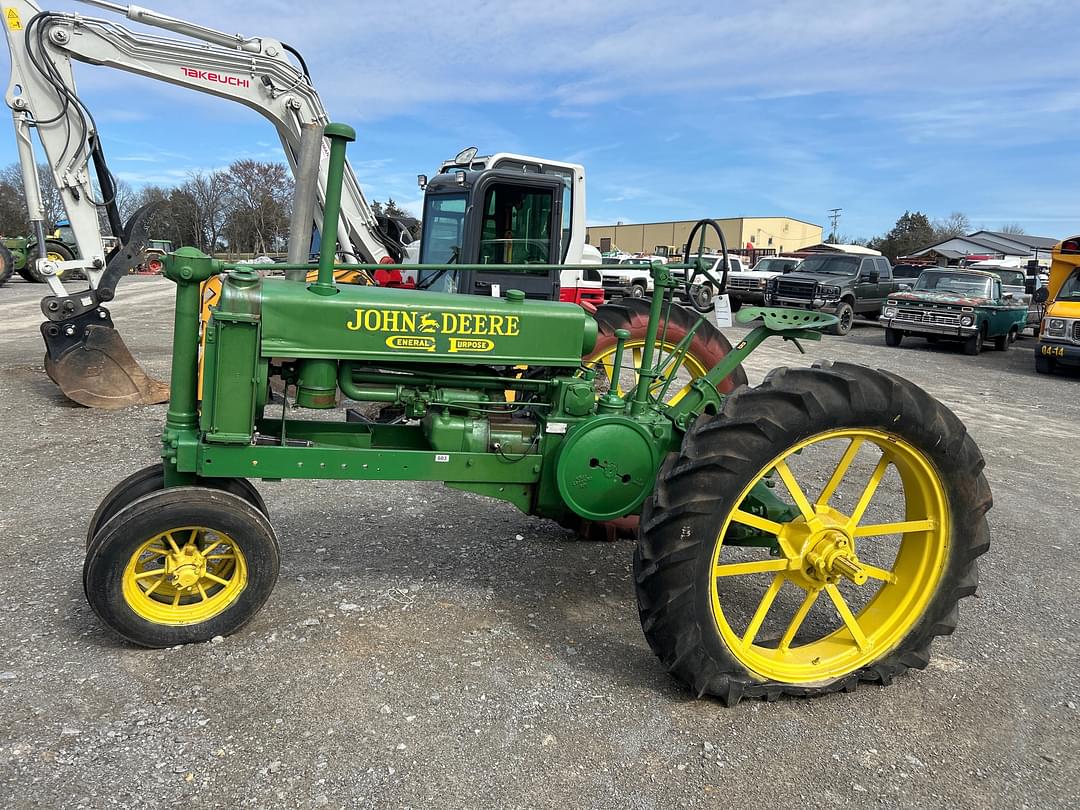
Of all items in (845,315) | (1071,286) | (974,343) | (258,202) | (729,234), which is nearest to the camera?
(1071,286)

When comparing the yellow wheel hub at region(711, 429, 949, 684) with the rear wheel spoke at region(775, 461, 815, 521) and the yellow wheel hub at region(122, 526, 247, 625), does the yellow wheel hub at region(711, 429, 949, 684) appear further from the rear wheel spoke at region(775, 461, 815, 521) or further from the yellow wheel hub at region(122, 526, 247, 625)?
the yellow wheel hub at region(122, 526, 247, 625)

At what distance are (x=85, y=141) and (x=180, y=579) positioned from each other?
6.13 meters

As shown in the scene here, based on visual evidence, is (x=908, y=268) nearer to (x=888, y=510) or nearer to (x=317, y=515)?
(x=888, y=510)

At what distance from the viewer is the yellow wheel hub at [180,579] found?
2.94 m

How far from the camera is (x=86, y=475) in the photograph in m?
5.20

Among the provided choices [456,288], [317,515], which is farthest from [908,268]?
[317,515]

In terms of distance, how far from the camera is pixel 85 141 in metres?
7.36

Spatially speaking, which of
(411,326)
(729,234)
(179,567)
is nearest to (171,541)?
(179,567)

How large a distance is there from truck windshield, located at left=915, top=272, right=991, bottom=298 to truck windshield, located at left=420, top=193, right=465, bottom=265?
11.7 meters

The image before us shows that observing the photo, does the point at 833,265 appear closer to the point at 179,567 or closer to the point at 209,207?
the point at 179,567

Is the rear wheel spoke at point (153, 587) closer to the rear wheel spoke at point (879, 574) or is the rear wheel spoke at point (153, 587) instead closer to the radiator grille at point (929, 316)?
the rear wheel spoke at point (879, 574)

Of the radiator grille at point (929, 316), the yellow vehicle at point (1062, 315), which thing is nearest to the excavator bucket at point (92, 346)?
the yellow vehicle at point (1062, 315)

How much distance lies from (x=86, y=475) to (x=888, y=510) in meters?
5.32

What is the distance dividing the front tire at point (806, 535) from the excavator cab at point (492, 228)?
4587 mm
